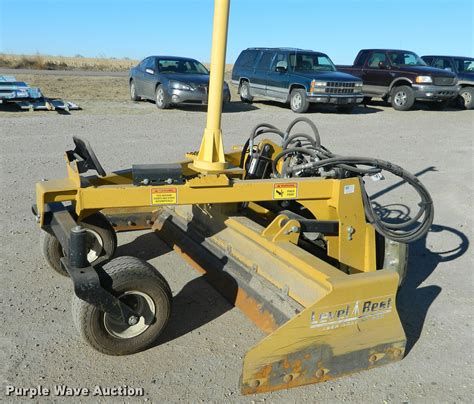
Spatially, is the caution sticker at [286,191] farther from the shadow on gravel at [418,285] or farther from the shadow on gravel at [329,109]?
the shadow on gravel at [329,109]

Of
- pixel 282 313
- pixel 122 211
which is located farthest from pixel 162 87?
pixel 282 313

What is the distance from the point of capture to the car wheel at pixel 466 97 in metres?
20.2

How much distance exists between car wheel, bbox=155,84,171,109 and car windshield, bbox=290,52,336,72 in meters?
4.22

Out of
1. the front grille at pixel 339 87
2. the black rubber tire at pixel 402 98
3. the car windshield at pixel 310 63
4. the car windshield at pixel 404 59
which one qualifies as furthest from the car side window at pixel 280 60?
the black rubber tire at pixel 402 98

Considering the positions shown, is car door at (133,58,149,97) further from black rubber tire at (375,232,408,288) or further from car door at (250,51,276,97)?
black rubber tire at (375,232,408,288)

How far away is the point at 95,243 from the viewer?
489 cm

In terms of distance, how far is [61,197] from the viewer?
147 inches

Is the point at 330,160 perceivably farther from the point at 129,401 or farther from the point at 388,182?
the point at 388,182

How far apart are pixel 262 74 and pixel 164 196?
49.1 ft

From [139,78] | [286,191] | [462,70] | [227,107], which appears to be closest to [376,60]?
[462,70]

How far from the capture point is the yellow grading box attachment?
3367 mm

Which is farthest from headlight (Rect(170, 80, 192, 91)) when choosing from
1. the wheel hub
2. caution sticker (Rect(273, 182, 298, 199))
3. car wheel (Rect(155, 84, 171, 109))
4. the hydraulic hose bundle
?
the wheel hub

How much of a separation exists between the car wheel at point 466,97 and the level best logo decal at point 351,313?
18873mm

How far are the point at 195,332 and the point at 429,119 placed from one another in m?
15.1
